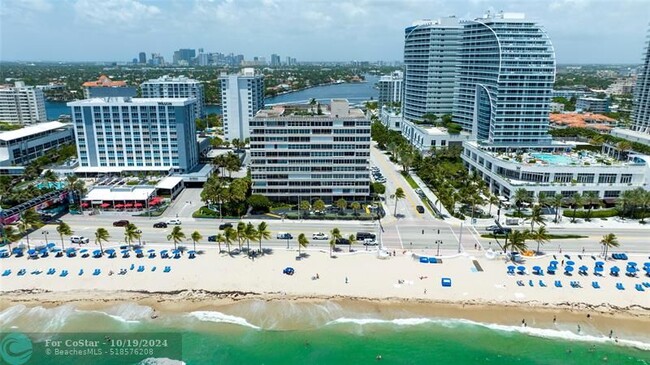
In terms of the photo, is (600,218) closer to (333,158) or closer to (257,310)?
(333,158)

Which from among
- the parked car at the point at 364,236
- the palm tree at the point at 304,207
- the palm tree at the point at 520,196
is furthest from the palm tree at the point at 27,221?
the palm tree at the point at 520,196

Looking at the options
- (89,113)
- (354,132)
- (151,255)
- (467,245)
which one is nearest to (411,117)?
(354,132)

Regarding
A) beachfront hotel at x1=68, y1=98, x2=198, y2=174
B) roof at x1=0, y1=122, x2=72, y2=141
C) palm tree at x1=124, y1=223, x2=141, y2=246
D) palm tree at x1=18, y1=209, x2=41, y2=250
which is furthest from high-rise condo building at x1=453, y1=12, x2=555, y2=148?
roof at x1=0, y1=122, x2=72, y2=141

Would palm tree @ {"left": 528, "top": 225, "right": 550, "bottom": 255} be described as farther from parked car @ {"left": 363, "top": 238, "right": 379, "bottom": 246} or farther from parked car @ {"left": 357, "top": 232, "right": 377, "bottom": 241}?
parked car @ {"left": 357, "top": 232, "right": 377, "bottom": 241}

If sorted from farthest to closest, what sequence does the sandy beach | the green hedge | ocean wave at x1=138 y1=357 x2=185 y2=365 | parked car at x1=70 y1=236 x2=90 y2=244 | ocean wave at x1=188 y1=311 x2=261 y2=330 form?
1. the green hedge
2. parked car at x1=70 y1=236 x2=90 y2=244
3. the sandy beach
4. ocean wave at x1=188 y1=311 x2=261 y2=330
5. ocean wave at x1=138 y1=357 x2=185 y2=365

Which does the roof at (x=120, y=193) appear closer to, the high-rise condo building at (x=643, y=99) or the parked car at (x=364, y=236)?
the parked car at (x=364, y=236)

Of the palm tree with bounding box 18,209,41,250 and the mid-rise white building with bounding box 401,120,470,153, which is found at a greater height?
the mid-rise white building with bounding box 401,120,470,153

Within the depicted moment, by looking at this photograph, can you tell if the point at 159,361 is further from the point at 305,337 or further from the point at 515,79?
the point at 515,79
